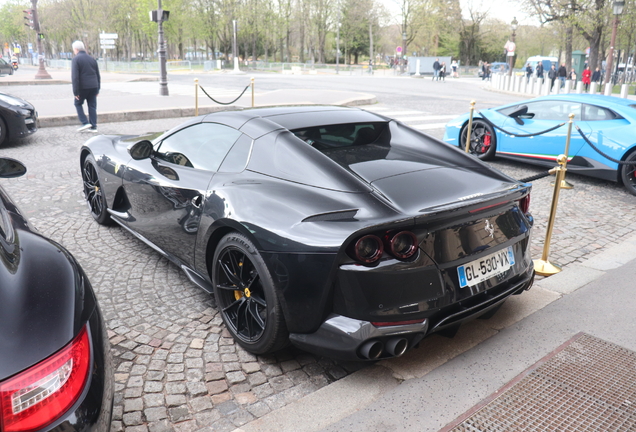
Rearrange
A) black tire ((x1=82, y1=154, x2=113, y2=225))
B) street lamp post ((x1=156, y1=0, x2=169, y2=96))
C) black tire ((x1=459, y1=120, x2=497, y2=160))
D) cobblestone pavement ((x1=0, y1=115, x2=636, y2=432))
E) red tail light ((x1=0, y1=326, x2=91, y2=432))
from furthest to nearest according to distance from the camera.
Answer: street lamp post ((x1=156, y1=0, x2=169, y2=96))
black tire ((x1=459, y1=120, x2=497, y2=160))
black tire ((x1=82, y1=154, x2=113, y2=225))
cobblestone pavement ((x1=0, y1=115, x2=636, y2=432))
red tail light ((x1=0, y1=326, x2=91, y2=432))

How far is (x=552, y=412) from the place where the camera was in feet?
8.73

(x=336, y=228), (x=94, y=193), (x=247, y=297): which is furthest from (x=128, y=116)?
(x=336, y=228)

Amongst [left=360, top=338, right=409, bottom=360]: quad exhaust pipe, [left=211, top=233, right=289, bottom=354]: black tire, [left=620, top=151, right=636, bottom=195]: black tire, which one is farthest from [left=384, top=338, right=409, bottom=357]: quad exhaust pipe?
[left=620, top=151, right=636, bottom=195]: black tire

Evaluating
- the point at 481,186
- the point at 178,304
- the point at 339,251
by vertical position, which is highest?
the point at 481,186

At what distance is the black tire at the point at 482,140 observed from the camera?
29.5ft

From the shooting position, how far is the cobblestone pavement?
275cm

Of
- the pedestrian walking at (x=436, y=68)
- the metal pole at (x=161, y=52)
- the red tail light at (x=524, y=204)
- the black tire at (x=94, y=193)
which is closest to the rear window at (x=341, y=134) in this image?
the red tail light at (x=524, y=204)

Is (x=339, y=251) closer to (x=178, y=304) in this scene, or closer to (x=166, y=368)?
(x=166, y=368)

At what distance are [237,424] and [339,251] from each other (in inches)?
37.8

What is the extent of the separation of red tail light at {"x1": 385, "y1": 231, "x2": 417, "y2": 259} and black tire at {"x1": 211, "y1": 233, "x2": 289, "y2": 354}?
0.67 meters

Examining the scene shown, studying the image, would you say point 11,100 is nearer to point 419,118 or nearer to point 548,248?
point 419,118

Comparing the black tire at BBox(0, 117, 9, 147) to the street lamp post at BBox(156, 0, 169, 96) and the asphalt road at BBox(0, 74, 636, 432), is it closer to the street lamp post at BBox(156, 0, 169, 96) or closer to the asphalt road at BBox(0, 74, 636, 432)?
the asphalt road at BBox(0, 74, 636, 432)

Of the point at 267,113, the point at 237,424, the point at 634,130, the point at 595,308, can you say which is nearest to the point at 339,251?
the point at 237,424

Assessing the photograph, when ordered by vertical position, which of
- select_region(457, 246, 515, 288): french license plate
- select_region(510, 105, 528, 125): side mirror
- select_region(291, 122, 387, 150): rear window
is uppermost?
select_region(291, 122, 387, 150): rear window
